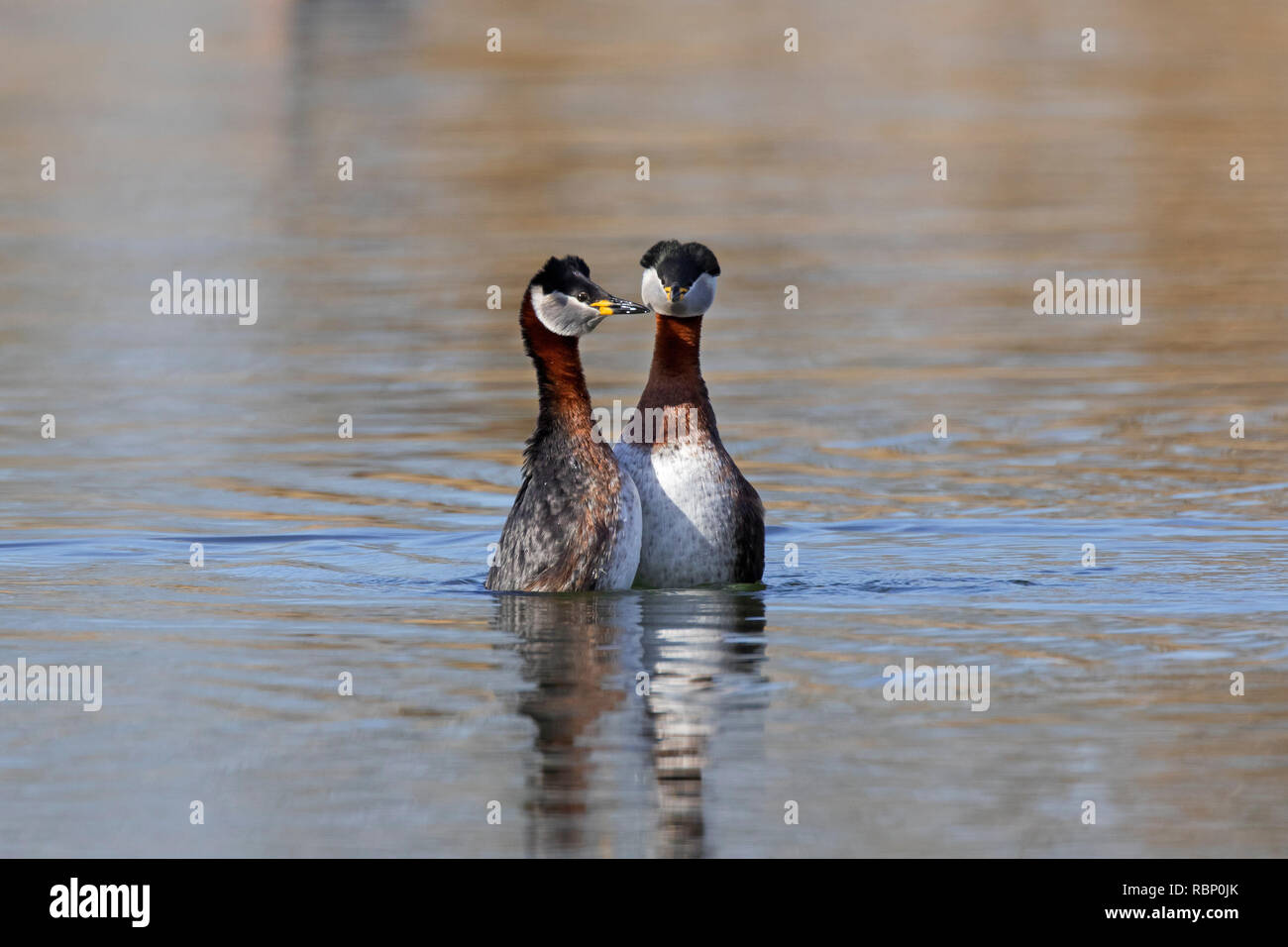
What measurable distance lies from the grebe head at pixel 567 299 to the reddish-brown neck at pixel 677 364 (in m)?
0.39

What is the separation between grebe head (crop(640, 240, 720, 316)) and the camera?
12.3 m

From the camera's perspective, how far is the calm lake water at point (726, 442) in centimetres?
886

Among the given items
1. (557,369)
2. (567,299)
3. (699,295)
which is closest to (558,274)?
(567,299)

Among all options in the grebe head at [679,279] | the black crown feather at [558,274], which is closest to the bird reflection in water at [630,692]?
the grebe head at [679,279]

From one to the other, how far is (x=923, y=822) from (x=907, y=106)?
1189 inches

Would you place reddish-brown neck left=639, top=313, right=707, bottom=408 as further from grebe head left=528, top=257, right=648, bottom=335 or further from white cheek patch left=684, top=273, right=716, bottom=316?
grebe head left=528, top=257, right=648, bottom=335

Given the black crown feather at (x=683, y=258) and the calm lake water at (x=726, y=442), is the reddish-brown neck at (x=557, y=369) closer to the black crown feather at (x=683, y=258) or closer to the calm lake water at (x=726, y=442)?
the black crown feather at (x=683, y=258)

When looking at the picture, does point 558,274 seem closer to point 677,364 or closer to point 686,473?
point 677,364

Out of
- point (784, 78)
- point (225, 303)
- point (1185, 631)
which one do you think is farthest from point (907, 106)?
point (1185, 631)

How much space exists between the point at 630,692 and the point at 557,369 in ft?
8.44

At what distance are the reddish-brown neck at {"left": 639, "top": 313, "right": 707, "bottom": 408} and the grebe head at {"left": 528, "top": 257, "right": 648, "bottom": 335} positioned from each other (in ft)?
1.28

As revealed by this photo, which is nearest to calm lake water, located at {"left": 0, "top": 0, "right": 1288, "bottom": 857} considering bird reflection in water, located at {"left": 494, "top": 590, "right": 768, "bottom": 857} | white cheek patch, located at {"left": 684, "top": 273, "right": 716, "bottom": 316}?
bird reflection in water, located at {"left": 494, "top": 590, "right": 768, "bottom": 857}

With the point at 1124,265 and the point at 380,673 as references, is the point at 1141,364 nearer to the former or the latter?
the point at 1124,265

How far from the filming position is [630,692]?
33.6ft
